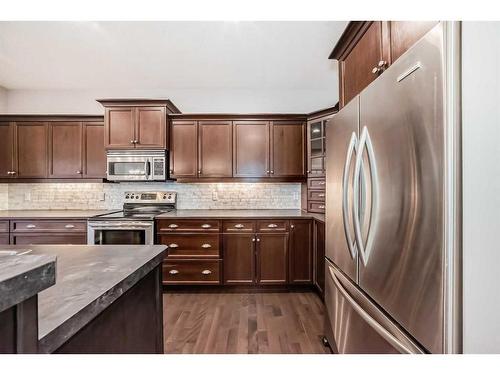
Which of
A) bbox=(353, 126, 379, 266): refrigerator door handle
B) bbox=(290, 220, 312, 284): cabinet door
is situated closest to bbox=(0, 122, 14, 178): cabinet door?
bbox=(290, 220, 312, 284): cabinet door

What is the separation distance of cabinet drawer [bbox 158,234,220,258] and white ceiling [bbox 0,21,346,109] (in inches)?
70.6

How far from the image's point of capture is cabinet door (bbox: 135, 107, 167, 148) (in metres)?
3.53

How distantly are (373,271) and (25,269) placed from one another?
3.99 feet

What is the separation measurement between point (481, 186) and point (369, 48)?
1.15 m

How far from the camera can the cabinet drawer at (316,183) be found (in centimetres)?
340

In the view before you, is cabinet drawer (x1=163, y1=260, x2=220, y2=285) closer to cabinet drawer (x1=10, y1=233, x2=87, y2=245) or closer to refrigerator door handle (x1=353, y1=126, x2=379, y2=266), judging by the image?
cabinet drawer (x1=10, y1=233, x2=87, y2=245)

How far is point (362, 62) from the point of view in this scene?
1729 millimetres

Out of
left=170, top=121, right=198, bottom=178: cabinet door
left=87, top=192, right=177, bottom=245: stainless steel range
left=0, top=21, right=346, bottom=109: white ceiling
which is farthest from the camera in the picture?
left=170, top=121, right=198, bottom=178: cabinet door

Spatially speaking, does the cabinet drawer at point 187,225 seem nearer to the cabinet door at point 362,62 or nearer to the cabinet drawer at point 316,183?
the cabinet drawer at point 316,183

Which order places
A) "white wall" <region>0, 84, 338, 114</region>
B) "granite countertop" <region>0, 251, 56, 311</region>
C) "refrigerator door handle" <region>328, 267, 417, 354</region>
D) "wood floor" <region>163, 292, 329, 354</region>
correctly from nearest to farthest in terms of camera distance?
"granite countertop" <region>0, 251, 56, 311</region> < "refrigerator door handle" <region>328, 267, 417, 354</region> < "wood floor" <region>163, 292, 329, 354</region> < "white wall" <region>0, 84, 338, 114</region>

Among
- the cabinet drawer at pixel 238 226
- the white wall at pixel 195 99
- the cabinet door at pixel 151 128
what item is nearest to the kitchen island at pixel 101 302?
the cabinet drawer at pixel 238 226

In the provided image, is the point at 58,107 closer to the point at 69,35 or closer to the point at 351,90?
the point at 69,35

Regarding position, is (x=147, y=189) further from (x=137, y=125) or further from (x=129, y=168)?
(x=137, y=125)

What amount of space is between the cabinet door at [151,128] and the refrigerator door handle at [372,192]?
2706 millimetres
